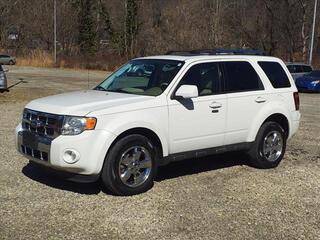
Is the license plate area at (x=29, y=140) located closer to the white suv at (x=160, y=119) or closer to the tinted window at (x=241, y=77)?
the white suv at (x=160, y=119)

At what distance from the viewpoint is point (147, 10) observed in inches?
2643

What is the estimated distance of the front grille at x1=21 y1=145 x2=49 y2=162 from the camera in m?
6.05

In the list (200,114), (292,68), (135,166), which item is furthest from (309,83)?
(135,166)

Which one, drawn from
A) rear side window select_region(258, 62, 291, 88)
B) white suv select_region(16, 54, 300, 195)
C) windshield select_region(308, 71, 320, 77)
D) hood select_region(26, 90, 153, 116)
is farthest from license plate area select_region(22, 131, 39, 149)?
windshield select_region(308, 71, 320, 77)

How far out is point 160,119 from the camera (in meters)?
6.48

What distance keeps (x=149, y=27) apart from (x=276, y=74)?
188ft

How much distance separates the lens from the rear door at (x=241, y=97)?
7336mm

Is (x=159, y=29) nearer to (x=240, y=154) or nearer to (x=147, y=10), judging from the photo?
(x=147, y=10)

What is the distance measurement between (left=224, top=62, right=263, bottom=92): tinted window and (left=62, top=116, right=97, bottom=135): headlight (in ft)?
7.70

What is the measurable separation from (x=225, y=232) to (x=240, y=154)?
3.79 metres

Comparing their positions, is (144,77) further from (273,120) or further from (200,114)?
(273,120)

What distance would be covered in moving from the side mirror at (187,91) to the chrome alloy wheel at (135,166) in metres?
0.87

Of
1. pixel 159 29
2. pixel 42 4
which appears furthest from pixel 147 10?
pixel 42 4

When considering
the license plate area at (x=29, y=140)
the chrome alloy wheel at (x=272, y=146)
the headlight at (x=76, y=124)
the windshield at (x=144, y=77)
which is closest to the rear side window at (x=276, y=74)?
the chrome alloy wheel at (x=272, y=146)
